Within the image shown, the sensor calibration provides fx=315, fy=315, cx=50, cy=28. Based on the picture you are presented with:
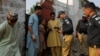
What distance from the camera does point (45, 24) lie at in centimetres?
1137

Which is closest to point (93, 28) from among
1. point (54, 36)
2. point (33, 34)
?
point (33, 34)

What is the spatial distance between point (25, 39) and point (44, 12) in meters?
2.03

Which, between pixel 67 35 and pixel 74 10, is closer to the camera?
pixel 67 35

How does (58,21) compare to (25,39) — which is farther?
(58,21)

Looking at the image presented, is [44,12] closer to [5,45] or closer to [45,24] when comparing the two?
[45,24]

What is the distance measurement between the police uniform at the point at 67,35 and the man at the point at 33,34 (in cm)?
148

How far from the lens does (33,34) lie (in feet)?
31.2

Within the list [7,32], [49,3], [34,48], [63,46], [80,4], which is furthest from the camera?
[80,4]

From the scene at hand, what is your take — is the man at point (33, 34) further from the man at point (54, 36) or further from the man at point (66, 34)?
the man at point (54, 36)

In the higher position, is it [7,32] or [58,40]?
[7,32]

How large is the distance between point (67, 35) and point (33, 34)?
1809 millimetres

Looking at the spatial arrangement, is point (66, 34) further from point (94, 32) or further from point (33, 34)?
point (94, 32)

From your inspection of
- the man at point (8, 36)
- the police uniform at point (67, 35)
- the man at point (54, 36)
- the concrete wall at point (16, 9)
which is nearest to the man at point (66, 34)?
the police uniform at point (67, 35)

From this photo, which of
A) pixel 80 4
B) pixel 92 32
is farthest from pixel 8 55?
pixel 80 4
